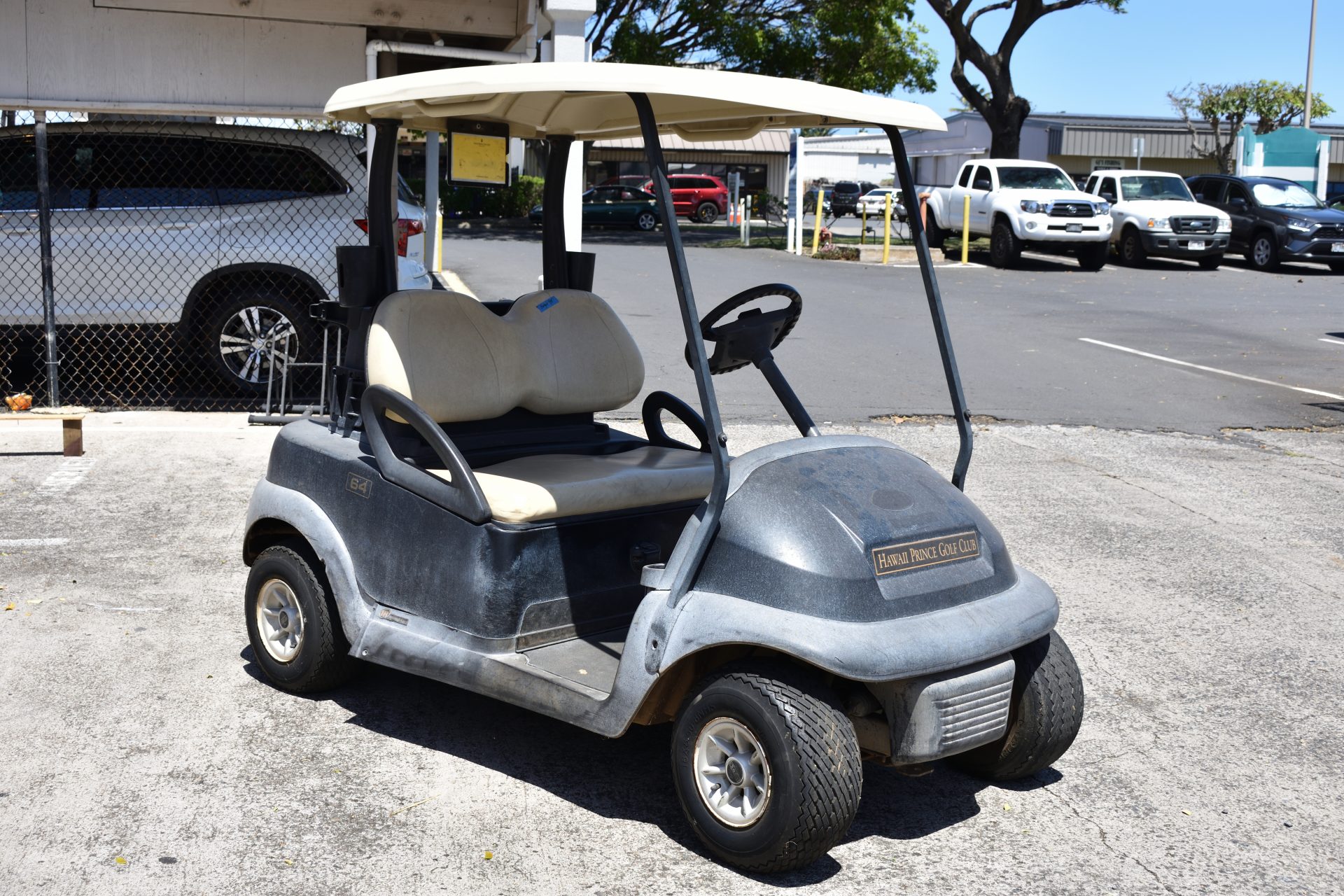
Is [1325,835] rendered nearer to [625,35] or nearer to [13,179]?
[13,179]

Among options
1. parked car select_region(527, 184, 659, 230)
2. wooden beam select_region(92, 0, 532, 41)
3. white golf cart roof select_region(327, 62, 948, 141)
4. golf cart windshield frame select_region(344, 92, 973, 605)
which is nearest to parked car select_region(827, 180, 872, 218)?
parked car select_region(527, 184, 659, 230)

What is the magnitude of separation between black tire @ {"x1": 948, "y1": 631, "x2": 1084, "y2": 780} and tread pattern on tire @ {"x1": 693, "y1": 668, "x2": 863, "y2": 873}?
664mm

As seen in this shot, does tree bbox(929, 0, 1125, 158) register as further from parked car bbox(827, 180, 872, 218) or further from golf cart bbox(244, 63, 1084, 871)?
golf cart bbox(244, 63, 1084, 871)

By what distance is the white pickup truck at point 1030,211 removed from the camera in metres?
22.5

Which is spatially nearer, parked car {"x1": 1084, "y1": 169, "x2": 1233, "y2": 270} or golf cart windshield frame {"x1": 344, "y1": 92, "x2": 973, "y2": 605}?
golf cart windshield frame {"x1": 344, "y1": 92, "x2": 973, "y2": 605}

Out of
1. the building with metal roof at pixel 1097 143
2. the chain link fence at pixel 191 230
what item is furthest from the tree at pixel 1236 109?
the chain link fence at pixel 191 230

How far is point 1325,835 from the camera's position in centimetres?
360

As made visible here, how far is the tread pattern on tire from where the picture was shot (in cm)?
317

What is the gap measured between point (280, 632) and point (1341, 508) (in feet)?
19.0


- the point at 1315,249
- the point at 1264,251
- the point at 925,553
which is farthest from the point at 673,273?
the point at 1264,251

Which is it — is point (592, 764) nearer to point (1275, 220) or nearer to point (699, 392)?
point (699, 392)

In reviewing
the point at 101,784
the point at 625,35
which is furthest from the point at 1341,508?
the point at 625,35

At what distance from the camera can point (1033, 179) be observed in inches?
938

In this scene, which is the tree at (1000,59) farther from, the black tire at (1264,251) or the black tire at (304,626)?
the black tire at (304,626)
